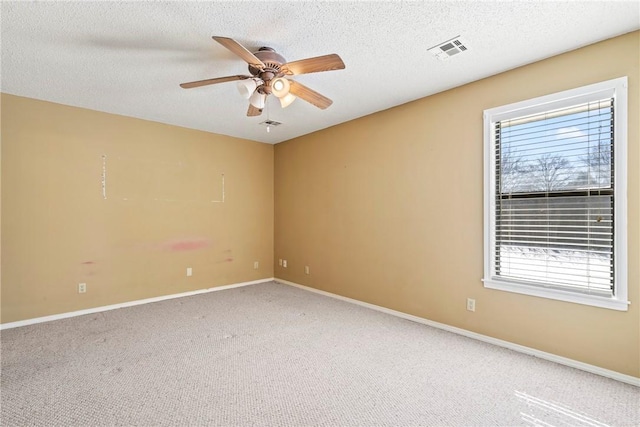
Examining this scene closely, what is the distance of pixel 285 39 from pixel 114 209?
3.29 metres

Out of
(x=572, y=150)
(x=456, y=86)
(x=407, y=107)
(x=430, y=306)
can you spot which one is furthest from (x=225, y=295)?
(x=572, y=150)

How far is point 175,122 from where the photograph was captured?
4.51 meters

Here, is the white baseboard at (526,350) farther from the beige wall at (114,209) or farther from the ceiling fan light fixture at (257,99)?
the ceiling fan light fixture at (257,99)

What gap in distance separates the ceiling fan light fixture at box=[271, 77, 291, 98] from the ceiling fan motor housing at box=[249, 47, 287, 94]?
0.18 ft

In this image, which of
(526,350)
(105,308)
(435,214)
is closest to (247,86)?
(435,214)

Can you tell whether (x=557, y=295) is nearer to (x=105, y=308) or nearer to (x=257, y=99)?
(x=257, y=99)

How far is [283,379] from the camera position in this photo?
2346 mm

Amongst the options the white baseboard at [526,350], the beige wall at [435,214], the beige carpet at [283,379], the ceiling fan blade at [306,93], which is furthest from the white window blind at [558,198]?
the ceiling fan blade at [306,93]

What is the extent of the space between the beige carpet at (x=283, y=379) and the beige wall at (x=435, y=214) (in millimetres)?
303

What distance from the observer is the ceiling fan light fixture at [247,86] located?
239cm

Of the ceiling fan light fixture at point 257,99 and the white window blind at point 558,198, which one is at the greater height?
the ceiling fan light fixture at point 257,99

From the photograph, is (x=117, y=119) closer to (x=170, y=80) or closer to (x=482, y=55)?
(x=170, y=80)

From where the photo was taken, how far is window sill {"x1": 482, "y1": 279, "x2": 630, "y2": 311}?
2352mm

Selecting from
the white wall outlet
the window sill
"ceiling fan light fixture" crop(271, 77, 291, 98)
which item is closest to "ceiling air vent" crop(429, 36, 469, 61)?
"ceiling fan light fixture" crop(271, 77, 291, 98)
